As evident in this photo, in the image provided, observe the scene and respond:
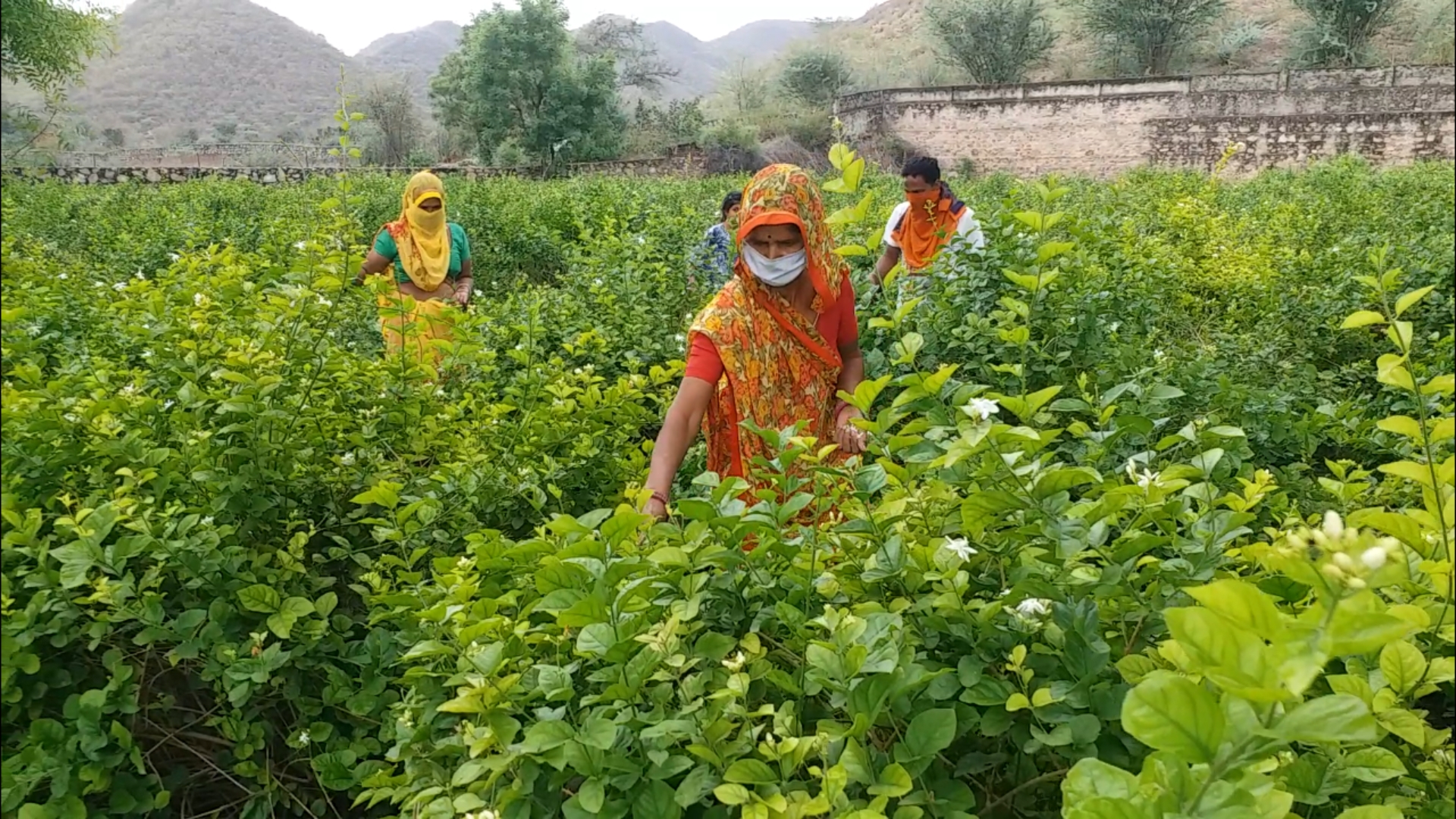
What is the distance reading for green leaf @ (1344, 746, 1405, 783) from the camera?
0.91 m

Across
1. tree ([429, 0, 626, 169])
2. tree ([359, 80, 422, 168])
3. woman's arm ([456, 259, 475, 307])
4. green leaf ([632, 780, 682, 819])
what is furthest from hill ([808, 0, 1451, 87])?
green leaf ([632, 780, 682, 819])

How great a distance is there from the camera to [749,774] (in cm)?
95

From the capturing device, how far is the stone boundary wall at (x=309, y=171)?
1351 cm

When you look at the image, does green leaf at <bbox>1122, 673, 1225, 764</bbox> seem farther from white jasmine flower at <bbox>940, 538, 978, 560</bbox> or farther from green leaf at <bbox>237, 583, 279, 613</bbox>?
green leaf at <bbox>237, 583, 279, 613</bbox>

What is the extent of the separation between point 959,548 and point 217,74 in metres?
35.4

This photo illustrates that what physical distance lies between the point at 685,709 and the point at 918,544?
1.40 feet

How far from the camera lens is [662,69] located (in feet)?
141

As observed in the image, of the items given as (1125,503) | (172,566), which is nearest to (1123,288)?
(1125,503)

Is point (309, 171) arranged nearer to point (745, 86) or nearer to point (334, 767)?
point (334, 767)

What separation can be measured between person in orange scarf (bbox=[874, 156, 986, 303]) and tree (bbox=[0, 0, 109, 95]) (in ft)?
9.33

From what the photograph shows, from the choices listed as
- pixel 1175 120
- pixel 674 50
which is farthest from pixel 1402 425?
pixel 674 50

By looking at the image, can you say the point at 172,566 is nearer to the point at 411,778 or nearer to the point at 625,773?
the point at 411,778

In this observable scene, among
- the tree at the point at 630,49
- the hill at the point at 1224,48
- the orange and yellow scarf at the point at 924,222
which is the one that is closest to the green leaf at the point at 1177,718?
the orange and yellow scarf at the point at 924,222

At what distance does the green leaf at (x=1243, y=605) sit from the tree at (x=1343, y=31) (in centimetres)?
3321
